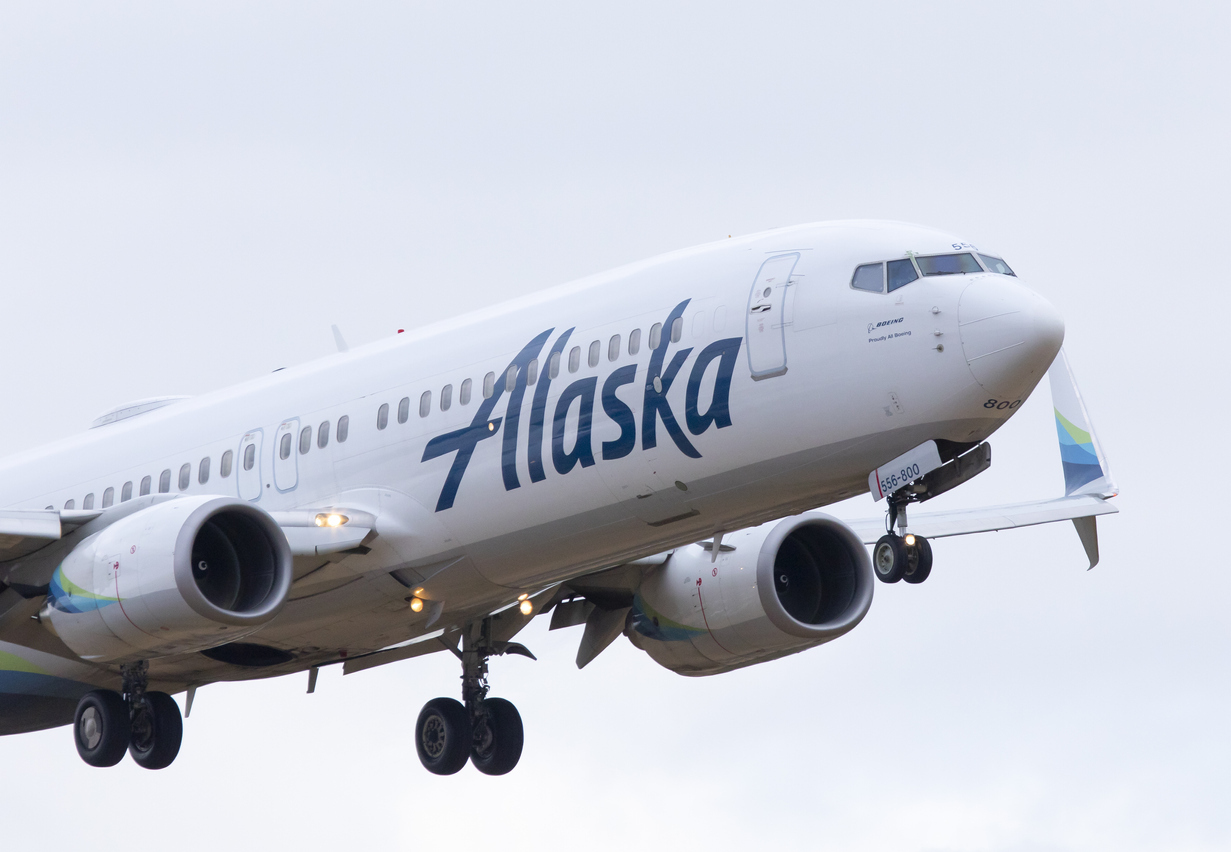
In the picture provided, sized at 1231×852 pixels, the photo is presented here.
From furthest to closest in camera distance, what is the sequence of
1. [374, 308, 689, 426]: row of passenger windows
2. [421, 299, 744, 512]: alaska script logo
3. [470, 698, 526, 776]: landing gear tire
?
1. [470, 698, 526, 776]: landing gear tire
2. [374, 308, 689, 426]: row of passenger windows
3. [421, 299, 744, 512]: alaska script logo

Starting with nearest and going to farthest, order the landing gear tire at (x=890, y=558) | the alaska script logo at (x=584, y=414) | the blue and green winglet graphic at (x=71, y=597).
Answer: the landing gear tire at (x=890, y=558)
the alaska script logo at (x=584, y=414)
the blue and green winglet graphic at (x=71, y=597)

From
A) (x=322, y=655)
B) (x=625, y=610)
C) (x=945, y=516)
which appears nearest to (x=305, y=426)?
(x=322, y=655)

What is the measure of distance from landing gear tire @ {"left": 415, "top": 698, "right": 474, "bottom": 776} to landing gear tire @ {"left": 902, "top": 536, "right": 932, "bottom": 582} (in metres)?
9.66

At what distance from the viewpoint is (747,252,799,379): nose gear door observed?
24422 millimetres

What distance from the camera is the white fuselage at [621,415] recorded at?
23.8 metres

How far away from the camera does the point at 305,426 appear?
1121 inches

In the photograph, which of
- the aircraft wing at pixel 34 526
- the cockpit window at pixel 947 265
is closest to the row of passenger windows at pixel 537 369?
the cockpit window at pixel 947 265

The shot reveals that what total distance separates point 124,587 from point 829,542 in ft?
32.9

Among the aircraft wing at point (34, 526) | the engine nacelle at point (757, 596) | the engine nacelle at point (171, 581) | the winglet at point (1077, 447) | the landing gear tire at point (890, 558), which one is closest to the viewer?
the landing gear tire at point (890, 558)

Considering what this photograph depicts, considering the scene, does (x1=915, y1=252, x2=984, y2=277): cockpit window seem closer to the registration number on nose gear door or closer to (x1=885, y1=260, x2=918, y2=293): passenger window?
(x1=885, y1=260, x2=918, y2=293): passenger window

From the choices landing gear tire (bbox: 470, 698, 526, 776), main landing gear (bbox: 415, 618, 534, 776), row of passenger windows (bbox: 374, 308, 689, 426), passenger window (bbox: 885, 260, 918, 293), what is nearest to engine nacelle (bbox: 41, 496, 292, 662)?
row of passenger windows (bbox: 374, 308, 689, 426)

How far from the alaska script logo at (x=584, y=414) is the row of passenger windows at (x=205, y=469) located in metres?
1.80

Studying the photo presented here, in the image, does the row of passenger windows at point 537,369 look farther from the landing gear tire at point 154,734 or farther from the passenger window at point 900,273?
the landing gear tire at point 154,734

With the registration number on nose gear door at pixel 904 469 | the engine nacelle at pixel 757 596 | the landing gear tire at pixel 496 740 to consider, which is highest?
the registration number on nose gear door at pixel 904 469
